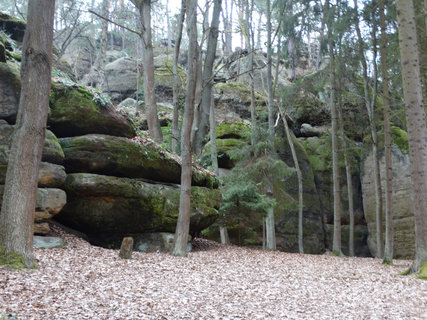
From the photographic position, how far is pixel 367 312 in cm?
581

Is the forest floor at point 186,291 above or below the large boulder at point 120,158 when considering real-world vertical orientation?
below

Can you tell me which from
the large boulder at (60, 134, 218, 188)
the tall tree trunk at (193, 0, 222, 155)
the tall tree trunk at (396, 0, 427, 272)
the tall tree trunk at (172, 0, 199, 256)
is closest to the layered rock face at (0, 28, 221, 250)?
the large boulder at (60, 134, 218, 188)

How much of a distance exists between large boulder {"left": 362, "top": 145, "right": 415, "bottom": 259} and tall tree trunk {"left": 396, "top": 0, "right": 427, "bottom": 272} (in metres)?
10.8

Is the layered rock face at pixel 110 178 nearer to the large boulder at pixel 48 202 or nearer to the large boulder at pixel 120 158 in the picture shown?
the large boulder at pixel 120 158

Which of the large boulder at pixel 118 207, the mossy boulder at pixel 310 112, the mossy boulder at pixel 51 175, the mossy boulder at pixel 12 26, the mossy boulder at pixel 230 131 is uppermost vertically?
the mossy boulder at pixel 12 26

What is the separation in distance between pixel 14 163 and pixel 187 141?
5074mm

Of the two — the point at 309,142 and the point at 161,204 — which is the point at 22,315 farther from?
the point at 309,142

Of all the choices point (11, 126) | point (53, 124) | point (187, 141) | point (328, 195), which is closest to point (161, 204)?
point (187, 141)

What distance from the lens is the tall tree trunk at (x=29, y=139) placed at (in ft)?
22.0

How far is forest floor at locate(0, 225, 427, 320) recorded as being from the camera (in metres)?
5.08

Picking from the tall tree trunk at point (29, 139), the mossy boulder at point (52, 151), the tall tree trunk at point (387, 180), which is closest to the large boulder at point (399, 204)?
the tall tree trunk at point (387, 180)

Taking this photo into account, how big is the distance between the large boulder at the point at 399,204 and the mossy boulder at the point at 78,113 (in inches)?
641

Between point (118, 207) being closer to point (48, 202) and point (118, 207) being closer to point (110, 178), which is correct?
point (110, 178)

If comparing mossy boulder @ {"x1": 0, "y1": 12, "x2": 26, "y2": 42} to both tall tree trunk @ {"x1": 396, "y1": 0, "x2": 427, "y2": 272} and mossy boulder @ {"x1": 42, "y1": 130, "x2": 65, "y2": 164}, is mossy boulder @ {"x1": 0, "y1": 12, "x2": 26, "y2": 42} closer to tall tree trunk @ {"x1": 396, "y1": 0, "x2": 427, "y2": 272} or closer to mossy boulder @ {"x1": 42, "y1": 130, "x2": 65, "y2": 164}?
mossy boulder @ {"x1": 42, "y1": 130, "x2": 65, "y2": 164}
